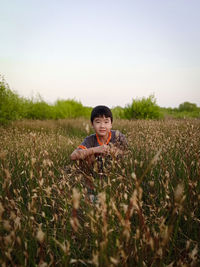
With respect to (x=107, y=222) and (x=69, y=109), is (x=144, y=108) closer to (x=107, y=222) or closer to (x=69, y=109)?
(x=69, y=109)

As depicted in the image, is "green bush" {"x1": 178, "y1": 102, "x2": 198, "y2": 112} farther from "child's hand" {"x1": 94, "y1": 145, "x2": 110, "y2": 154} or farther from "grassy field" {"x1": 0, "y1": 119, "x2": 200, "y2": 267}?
"child's hand" {"x1": 94, "y1": 145, "x2": 110, "y2": 154}

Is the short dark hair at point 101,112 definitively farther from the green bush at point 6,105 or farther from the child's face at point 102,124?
the green bush at point 6,105

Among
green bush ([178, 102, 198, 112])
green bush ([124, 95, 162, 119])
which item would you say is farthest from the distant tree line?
green bush ([178, 102, 198, 112])

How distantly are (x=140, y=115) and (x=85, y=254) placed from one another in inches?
353

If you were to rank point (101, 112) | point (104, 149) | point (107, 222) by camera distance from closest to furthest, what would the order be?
point (107, 222), point (104, 149), point (101, 112)

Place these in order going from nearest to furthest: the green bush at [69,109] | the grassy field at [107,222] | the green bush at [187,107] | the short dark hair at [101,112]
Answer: the grassy field at [107,222], the short dark hair at [101,112], the green bush at [69,109], the green bush at [187,107]

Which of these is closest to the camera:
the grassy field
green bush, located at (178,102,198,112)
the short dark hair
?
the grassy field

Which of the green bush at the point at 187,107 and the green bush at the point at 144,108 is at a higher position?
the green bush at the point at 187,107

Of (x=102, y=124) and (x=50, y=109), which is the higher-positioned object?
(x=50, y=109)

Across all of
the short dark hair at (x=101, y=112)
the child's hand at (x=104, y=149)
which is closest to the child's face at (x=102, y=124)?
the short dark hair at (x=101, y=112)

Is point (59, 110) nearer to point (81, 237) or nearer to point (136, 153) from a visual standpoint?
point (136, 153)

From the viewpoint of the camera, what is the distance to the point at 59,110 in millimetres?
14141

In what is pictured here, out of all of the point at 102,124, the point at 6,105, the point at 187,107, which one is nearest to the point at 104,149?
the point at 102,124

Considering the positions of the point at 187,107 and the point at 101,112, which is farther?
the point at 187,107
